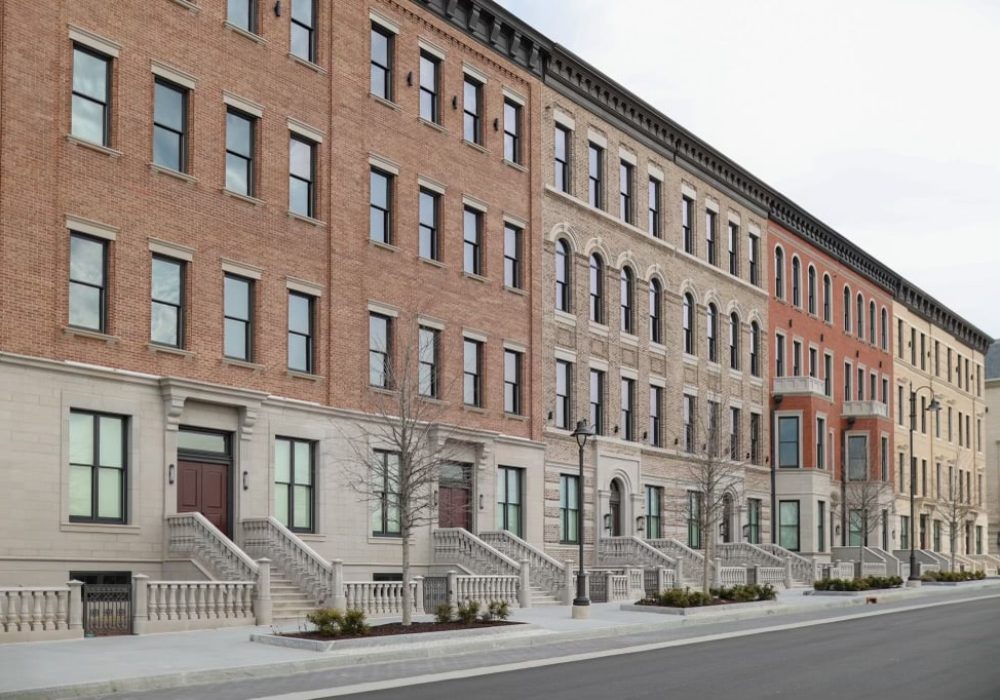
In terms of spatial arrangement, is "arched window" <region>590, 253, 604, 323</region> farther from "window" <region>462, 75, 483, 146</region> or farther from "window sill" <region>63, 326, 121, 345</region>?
"window sill" <region>63, 326, 121, 345</region>

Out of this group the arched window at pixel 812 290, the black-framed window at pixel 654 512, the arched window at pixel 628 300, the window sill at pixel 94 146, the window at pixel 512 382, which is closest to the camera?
the window sill at pixel 94 146

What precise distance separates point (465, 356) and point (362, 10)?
394 inches

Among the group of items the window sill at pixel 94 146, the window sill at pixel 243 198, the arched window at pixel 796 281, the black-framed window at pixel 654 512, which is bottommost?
the black-framed window at pixel 654 512

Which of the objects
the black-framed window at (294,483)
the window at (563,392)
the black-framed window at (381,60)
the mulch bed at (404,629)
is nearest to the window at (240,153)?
the black-framed window at (381,60)

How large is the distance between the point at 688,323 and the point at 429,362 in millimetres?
17950

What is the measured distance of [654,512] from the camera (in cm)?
4950

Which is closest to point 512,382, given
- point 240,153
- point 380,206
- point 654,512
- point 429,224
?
point 429,224

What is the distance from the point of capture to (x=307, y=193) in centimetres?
3425

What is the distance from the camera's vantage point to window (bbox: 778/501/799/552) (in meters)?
60.7

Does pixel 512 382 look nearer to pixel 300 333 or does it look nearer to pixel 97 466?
pixel 300 333

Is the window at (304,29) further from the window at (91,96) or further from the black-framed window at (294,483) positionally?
the black-framed window at (294,483)

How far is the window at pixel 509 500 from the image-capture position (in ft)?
132

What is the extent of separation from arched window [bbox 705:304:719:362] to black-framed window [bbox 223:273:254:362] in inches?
1047

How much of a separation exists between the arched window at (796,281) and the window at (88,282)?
41456 mm
